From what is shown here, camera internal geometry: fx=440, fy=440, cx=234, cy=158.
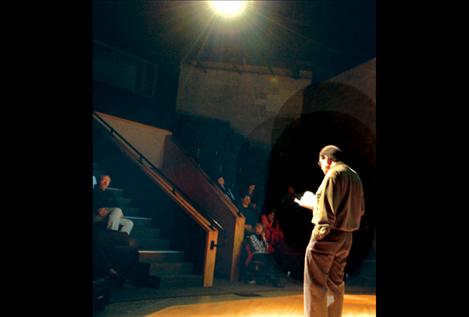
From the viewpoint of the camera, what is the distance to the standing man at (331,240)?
3852 mm

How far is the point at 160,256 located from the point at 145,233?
0.79 metres

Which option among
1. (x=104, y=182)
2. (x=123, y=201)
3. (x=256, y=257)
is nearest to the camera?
(x=104, y=182)

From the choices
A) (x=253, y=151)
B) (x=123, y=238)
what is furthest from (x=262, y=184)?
(x=123, y=238)

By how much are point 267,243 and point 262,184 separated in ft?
12.5

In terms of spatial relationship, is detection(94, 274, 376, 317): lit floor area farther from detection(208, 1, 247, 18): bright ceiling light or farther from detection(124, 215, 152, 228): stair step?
detection(208, 1, 247, 18): bright ceiling light

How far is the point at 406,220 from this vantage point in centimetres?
243

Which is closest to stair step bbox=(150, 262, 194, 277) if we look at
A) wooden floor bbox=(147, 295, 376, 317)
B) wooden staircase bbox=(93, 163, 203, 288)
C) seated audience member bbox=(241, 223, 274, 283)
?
wooden staircase bbox=(93, 163, 203, 288)

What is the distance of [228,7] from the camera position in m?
12.5

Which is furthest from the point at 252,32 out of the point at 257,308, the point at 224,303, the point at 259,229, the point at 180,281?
the point at 257,308

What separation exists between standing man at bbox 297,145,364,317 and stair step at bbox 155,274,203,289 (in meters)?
4.21

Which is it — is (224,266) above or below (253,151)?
below

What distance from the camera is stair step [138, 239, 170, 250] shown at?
8.41 metres

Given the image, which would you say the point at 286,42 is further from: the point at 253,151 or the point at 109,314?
the point at 109,314

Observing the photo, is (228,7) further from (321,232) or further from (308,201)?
(321,232)
